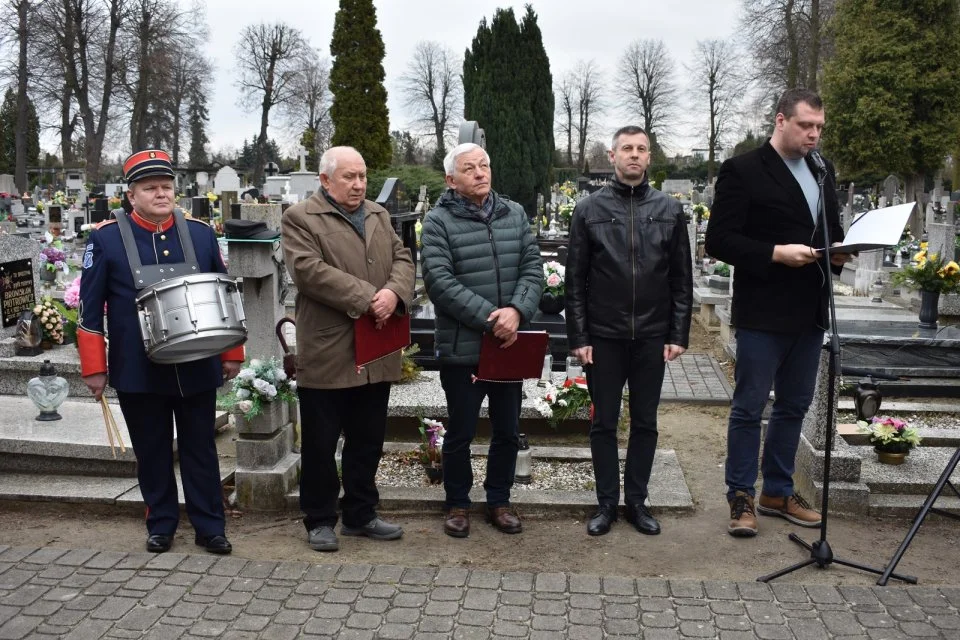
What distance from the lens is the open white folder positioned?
3641mm

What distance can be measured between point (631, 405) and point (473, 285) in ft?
3.24

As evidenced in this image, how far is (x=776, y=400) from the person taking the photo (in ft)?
14.9

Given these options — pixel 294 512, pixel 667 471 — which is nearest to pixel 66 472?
pixel 294 512

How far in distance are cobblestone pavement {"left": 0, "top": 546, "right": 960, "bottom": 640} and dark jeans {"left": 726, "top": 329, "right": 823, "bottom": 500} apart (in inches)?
32.0

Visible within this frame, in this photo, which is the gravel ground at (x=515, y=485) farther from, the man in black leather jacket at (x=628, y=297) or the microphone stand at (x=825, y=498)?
the microphone stand at (x=825, y=498)

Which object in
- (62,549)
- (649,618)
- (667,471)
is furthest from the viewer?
(667,471)

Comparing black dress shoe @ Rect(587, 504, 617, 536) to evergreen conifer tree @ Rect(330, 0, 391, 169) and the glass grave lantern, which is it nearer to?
the glass grave lantern

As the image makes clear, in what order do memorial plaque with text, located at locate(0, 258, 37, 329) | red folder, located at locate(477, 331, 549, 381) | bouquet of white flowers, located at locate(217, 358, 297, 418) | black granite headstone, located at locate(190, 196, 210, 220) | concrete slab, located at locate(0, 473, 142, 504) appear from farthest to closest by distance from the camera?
black granite headstone, located at locate(190, 196, 210, 220)
memorial plaque with text, located at locate(0, 258, 37, 329)
concrete slab, located at locate(0, 473, 142, 504)
bouquet of white flowers, located at locate(217, 358, 297, 418)
red folder, located at locate(477, 331, 549, 381)

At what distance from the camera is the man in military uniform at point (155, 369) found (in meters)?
4.02

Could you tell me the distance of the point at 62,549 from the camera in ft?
13.8

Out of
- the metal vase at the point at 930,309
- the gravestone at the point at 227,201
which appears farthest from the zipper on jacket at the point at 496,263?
the gravestone at the point at 227,201

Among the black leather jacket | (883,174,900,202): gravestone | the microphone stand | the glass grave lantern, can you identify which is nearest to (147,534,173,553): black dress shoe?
the glass grave lantern

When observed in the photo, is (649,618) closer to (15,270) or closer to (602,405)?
(602,405)

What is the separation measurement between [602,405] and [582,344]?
0.32 metres
